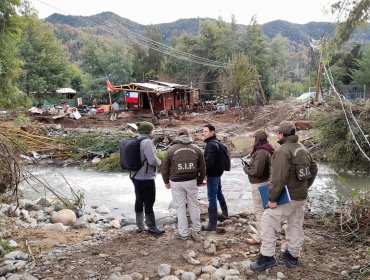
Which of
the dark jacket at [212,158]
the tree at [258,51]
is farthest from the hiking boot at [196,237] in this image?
the tree at [258,51]

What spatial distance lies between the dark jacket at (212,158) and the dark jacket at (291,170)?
5.25 ft

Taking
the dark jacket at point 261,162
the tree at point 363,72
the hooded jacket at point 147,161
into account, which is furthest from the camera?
the tree at point 363,72

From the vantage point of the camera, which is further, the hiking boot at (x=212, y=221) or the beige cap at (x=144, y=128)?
the hiking boot at (x=212, y=221)

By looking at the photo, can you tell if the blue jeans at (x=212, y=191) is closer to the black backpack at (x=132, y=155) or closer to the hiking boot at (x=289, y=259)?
the black backpack at (x=132, y=155)

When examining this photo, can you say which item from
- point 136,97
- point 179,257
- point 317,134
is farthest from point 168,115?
point 179,257

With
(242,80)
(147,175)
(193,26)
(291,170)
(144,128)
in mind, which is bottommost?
(147,175)

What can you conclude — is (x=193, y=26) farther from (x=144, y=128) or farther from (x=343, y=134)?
(x=144, y=128)

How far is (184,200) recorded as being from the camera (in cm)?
559

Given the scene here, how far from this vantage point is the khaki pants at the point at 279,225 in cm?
442

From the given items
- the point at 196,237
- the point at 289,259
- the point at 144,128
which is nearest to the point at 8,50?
the point at 144,128

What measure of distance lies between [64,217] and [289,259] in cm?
441

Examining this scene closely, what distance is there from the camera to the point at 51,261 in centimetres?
477

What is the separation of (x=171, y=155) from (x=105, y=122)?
76.0 feet

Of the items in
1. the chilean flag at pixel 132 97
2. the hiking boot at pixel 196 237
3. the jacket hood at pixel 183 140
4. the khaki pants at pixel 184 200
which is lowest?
the hiking boot at pixel 196 237
